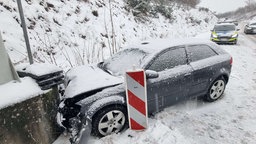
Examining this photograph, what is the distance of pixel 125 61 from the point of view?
14.7ft

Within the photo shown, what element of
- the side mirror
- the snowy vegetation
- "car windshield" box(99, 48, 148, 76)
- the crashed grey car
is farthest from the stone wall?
the snowy vegetation

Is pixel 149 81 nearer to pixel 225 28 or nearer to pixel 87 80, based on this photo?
pixel 87 80

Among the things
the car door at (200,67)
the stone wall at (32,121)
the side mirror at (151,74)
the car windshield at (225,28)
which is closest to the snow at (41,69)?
the stone wall at (32,121)

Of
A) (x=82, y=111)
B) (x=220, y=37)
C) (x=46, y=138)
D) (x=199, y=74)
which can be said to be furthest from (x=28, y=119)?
(x=220, y=37)

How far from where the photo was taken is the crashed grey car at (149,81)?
11.7 feet

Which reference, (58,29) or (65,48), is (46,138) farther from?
(58,29)

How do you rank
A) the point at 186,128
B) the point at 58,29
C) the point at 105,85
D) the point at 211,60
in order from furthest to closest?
the point at 58,29
the point at 211,60
the point at 186,128
the point at 105,85

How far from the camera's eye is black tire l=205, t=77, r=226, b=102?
4.96 meters

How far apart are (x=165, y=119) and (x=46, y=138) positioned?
2291 millimetres

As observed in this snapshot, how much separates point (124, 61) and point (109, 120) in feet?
4.62

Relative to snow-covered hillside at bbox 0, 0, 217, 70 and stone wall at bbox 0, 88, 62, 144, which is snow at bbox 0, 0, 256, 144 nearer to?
snow-covered hillside at bbox 0, 0, 217, 70

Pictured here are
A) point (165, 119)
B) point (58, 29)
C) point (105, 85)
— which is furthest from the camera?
point (58, 29)

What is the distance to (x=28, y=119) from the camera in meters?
3.22

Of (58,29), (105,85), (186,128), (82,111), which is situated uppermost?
(58,29)
